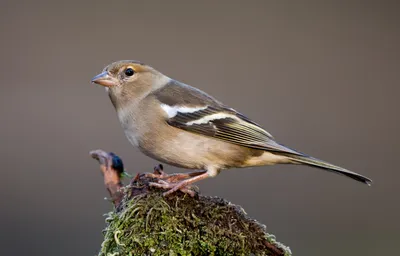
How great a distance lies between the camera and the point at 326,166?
3.44 m

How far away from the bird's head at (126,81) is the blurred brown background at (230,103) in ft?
9.71

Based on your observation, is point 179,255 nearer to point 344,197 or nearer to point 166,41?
point 344,197

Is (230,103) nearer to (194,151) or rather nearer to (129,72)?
(129,72)

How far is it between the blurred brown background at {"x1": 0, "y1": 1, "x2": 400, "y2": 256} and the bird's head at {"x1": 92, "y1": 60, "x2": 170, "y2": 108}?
116 inches

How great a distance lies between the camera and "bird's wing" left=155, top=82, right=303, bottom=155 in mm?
3598

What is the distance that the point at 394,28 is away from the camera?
9211mm

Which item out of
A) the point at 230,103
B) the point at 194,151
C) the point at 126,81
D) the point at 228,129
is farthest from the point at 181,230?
the point at 230,103

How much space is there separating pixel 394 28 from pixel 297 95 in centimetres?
210

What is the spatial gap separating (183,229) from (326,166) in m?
1.11

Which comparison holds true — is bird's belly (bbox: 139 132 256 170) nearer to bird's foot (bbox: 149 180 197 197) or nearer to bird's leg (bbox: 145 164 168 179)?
bird's leg (bbox: 145 164 168 179)

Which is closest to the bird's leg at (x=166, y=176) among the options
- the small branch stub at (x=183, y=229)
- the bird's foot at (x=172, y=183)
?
the bird's foot at (x=172, y=183)

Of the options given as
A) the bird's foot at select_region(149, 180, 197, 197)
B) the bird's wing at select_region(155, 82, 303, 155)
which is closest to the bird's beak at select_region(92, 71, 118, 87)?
the bird's wing at select_region(155, 82, 303, 155)

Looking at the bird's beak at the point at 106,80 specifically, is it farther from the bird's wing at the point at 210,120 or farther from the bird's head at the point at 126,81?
the bird's wing at the point at 210,120

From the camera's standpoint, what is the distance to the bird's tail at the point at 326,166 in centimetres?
337
